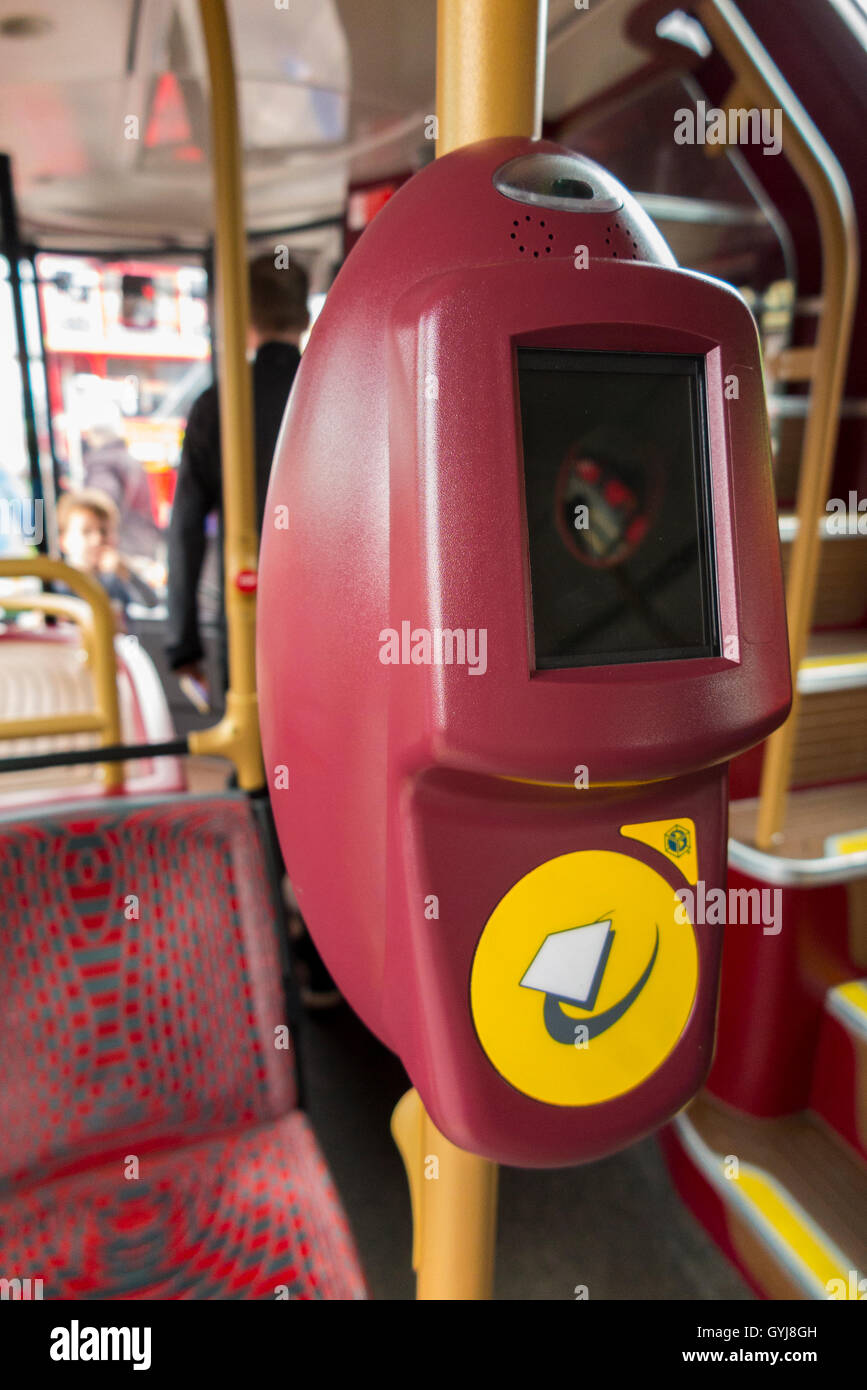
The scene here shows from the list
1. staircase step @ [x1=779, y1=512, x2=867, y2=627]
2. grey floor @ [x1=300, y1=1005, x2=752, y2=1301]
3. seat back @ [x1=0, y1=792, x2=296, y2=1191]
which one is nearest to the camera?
seat back @ [x1=0, y1=792, x2=296, y2=1191]

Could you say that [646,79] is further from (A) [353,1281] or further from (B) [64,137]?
(A) [353,1281]

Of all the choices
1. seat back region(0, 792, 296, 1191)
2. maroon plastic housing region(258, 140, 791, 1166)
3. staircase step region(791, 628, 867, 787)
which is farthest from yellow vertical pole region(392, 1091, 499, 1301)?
staircase step region(791, 628, 867, 787)

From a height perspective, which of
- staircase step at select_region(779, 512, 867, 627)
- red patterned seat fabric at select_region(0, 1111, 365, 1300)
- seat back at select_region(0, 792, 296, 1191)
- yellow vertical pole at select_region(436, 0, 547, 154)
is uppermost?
yellow vertical pole at select_region(436, 0, 547, 154)

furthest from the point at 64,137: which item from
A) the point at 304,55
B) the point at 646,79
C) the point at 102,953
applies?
the point at 102,953

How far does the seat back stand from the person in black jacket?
50cm

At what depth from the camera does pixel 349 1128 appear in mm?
1646

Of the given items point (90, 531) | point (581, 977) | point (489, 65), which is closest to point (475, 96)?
point (489, 65)

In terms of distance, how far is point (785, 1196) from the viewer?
1.33m

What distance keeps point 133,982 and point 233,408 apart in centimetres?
65

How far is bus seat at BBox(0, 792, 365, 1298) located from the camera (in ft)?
3.07

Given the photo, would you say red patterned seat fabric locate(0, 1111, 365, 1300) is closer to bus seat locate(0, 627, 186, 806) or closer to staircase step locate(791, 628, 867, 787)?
bus seat locate(0, 627, 186, 806)

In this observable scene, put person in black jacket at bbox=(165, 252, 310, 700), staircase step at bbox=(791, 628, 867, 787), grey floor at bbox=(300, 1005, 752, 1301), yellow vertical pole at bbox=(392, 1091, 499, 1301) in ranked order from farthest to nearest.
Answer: staircase step at bbox=(791, 628, 867, 787) < person in black jacket at bbox=(165, 252, 310, 700) < grey floor at bbox=(300, 1005, 752, 1301) < yellow vertical pole at bbox=(392, 1091, 499, 1301)

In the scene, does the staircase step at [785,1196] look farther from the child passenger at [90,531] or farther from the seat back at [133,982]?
the child passenger at [90,531]

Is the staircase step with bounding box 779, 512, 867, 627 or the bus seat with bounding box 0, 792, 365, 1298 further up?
the staircase step with bounding box 779, 512, 867, 627
